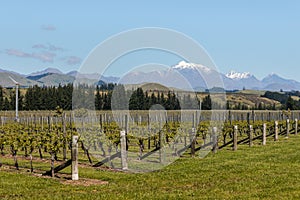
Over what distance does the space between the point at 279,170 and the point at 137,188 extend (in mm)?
6008

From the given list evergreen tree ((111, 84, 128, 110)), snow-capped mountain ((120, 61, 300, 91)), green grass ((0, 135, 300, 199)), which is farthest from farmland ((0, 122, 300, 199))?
evergreen tree ((111, 84, 128, 110))

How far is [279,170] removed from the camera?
761 inches

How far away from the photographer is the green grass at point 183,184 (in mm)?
14492

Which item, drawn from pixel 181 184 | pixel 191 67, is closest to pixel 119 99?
pixel 191 67

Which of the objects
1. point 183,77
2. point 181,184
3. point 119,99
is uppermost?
point 183,77

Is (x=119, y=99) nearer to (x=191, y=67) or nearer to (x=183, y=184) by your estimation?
(x=191, y=67)

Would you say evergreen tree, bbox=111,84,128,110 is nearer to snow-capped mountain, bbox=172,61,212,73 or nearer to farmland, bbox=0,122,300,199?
snow-capped mountain, bbox=172,61,212,73

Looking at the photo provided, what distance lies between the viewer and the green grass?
47.5 feet

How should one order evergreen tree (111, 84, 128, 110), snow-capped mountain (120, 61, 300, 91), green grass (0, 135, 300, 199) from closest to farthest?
green grass (0, 135, 300, 199), snow-capped mountain (120, 61, 300, 91), evergreen tree (111, 84, 128, 110)

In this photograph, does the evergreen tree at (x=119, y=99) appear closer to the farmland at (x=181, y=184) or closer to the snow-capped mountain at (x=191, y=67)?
the snow-capped mountain at (x=191, y=67)

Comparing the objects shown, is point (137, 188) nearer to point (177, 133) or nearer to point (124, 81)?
point (124, 81)

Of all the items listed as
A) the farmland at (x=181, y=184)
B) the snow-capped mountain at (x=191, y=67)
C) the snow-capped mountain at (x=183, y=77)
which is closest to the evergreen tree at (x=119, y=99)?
the snow-capped mountain at (x=183, y=77)

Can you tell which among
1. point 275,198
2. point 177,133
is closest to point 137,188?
point 275,198

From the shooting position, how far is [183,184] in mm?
16812
